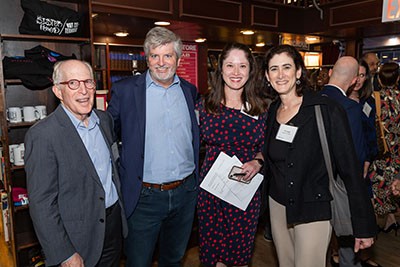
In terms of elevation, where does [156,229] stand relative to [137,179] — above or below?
below

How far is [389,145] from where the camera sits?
3623mm

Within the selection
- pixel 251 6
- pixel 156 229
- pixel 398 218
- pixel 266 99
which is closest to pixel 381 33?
pixel 251 6

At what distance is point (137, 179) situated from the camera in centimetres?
195

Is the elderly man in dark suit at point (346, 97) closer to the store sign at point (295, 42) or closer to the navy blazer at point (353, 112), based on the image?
the navy blazer at point (353, 112)

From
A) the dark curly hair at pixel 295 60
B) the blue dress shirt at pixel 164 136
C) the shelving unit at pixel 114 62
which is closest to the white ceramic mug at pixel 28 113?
the blue dress shirt at pixel 164 136

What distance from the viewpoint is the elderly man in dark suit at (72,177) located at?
1.48 meters

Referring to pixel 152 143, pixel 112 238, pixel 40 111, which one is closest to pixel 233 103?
pixel 152 143

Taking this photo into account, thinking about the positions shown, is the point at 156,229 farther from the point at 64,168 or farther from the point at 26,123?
the point at 26,123

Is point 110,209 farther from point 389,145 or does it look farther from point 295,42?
point 295,42

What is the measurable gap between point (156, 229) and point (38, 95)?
2.10 metres

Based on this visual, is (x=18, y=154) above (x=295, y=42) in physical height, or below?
below

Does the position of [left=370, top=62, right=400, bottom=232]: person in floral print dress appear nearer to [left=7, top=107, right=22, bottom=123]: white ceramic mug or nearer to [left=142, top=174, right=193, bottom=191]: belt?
[left=142, top=174, right=193, bottom=191]: belt

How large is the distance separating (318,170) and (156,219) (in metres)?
0.97

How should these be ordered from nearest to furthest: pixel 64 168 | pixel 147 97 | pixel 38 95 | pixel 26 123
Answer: pixel 64 168
pixel 147 97
pixel 26 123
pixel 38 95
